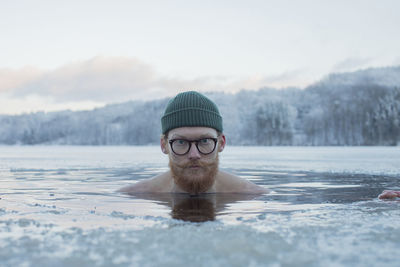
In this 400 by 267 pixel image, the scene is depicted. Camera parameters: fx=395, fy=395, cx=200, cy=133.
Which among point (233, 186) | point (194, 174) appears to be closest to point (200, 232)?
point (194, 174)

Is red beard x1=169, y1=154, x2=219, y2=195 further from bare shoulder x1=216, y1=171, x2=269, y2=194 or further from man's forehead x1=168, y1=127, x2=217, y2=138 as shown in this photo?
bare shoulder x1=216, y1=171, x2=269, y2=194

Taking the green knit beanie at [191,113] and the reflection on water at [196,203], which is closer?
the reflection on water at [196,203]

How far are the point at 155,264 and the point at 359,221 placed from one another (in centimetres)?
191

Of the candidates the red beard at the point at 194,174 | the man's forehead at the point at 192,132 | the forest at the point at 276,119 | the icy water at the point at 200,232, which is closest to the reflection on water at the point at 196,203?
the icy water at the point at 200,232

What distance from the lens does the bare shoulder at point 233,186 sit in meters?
5.43

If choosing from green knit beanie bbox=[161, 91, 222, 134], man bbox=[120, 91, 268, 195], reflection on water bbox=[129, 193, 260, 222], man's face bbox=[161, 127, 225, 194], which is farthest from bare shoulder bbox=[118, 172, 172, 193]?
green knit beanie bbox=[161, 91, 222, 134]

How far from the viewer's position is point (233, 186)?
5527mm

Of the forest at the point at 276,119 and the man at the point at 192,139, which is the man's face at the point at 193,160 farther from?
the forest at the point at 276,119

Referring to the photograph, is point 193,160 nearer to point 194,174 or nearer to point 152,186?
point 194,174

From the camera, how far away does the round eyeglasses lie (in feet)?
13.9

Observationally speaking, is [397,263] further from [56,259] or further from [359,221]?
[56,259]

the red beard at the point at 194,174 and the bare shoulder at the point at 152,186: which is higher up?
the red beard at the point at 194,174

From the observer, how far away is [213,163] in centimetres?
440

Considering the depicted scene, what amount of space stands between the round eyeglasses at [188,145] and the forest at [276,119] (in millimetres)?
79629
